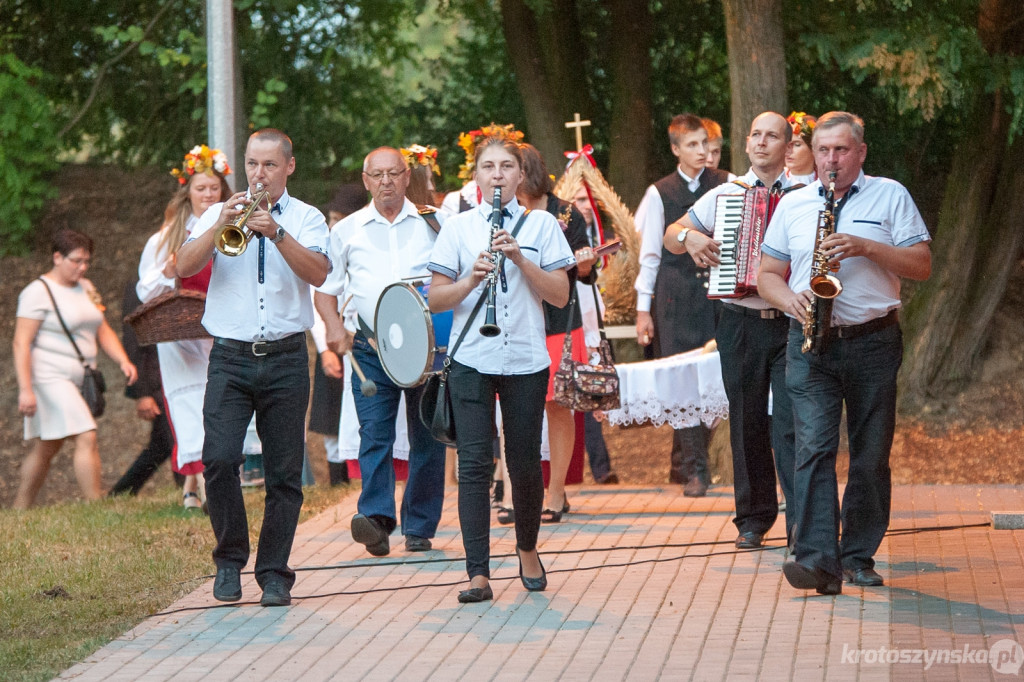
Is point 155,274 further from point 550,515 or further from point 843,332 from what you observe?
point 843,332

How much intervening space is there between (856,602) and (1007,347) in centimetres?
723

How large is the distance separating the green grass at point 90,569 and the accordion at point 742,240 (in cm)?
309

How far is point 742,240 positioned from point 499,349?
1550 millimetres

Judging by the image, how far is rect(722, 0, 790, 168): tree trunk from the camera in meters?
10.4

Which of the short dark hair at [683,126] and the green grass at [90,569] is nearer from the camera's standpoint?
the green grass at [90,569]

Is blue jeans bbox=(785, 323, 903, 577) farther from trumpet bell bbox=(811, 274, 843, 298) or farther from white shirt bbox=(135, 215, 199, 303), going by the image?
white shirt bbox=(135, 215, 199, 303)

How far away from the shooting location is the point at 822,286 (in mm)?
6172

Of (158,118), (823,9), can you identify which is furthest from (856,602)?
(158,118)

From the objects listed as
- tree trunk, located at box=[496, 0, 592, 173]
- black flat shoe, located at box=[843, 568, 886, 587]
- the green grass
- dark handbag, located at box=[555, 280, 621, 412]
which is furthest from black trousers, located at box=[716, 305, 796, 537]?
tree trunk, located at box=[496, 0, 592, 173]

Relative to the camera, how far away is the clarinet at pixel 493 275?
6.28 m

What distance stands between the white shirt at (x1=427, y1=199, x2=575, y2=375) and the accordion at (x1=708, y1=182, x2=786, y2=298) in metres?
0.98

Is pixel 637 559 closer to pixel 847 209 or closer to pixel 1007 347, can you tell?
pixel 847 209

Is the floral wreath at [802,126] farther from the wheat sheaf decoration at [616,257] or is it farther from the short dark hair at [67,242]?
the short dark hair at [67,242]

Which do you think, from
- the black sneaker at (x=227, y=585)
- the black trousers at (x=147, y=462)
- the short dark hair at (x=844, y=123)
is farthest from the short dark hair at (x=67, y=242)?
the short dark hair at (x=844, y=123)
